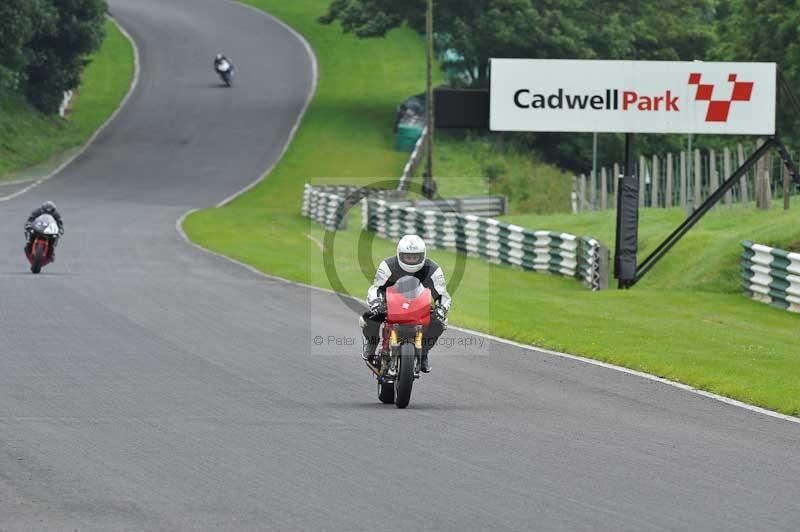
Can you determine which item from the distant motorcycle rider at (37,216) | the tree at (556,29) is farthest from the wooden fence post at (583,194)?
the distant motorcycle rider at (37,216)

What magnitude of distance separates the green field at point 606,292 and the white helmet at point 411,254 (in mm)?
3695

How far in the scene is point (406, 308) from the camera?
13.8 meters

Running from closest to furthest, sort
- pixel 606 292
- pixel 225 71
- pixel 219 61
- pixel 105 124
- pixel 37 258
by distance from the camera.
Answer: pixel 37 258
pixel 606 292
pixel 105 124
pixel 225 71
pixel 219 61

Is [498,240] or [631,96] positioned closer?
[631,96]

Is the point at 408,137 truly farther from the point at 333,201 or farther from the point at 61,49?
the point at 333,201

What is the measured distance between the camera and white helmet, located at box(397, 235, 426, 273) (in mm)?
13789

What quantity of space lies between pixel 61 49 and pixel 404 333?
54461 millimetres

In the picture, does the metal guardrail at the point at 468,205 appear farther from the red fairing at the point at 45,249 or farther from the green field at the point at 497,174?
the red fairing at the point at 45,249

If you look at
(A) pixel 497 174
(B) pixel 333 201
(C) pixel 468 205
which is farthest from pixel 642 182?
(A) pixel 497 174

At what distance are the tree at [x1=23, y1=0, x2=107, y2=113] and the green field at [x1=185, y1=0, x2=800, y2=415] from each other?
9.81 metres

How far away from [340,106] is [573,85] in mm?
44289

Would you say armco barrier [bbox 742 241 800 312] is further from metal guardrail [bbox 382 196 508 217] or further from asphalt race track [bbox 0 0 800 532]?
metal guardrail [bbox 382 196 508 217]

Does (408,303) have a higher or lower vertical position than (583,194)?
higher

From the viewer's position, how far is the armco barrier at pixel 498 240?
105ft
